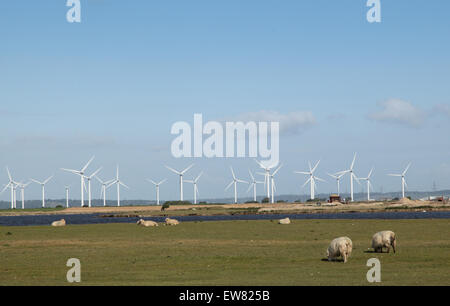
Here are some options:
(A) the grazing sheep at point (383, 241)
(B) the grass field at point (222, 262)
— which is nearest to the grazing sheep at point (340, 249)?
(B) the grass field at point (222, 262)

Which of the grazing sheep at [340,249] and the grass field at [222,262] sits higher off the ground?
the grazing sheep at [340,249]

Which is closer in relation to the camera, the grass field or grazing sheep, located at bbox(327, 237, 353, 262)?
the grass field

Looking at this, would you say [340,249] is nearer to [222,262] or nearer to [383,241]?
[383,241]

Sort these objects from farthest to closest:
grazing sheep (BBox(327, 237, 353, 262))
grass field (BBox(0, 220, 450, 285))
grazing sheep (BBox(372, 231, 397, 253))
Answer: grazing sheep (BBox(372, 231, 397, 253)), grazing sheep (BBox(327, 237, 353, 262)), grass field (BBox(0, 220, 450, 285))

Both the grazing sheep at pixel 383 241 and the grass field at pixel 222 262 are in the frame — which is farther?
the grazing sheep at pixel 383 241

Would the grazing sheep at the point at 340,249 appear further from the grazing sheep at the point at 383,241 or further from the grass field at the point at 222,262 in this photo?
the grazing sheep at the point at 383,241

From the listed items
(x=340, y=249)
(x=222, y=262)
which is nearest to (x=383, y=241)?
(x=340, y=249)

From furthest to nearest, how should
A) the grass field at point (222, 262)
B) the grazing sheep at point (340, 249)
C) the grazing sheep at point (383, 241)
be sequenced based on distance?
the grazing sheep at point (383, 241), the grazing sheep at point (340, 249), the grass field at point (222, 262)

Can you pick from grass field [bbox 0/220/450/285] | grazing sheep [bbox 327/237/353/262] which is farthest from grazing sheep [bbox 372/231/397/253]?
grazing sheep [bbox 327/237/353/262]

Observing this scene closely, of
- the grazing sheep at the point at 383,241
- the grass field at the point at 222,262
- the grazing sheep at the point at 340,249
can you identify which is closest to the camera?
the grass field at the point at 222,262

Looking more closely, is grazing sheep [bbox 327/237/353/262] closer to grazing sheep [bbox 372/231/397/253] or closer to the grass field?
the grass field

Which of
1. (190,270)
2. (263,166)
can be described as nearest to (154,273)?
(190,270)
